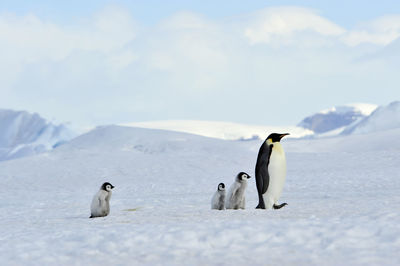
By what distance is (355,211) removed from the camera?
723 cm

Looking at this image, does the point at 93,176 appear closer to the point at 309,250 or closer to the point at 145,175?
the point at 145,175

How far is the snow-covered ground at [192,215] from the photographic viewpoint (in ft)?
17.1

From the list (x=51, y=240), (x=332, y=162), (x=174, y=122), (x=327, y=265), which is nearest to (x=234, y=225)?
(x=327, y=265)

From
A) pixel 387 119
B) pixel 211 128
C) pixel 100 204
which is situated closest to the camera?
pixel 100 204

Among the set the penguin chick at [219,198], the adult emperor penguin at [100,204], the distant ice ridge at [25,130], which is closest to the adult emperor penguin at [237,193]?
the penguin chick at [219,198]

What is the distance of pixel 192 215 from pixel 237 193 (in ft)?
5.32

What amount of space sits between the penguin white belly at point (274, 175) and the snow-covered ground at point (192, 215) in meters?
0.55

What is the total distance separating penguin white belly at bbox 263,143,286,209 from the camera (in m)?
8.97

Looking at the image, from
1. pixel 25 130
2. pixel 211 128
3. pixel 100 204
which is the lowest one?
pixel 100 204

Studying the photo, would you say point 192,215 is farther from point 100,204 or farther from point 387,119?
point 387,119

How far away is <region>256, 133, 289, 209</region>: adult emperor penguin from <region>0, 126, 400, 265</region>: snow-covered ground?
0.59 metres

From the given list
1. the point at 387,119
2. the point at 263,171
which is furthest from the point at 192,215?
the point at 387,119

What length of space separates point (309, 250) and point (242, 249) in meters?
0.57

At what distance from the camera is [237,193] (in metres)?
9.31
